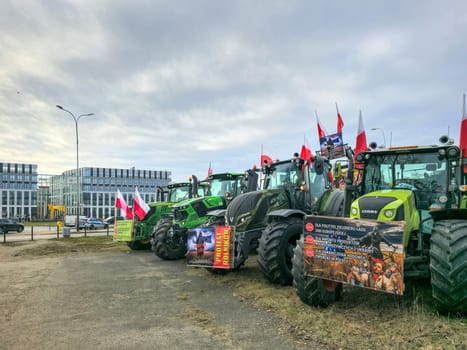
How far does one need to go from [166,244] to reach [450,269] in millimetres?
8038

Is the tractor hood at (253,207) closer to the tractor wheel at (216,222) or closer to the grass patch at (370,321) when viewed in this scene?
the tractor wheel at (216,222)

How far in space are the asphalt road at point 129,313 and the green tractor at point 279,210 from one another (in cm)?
97

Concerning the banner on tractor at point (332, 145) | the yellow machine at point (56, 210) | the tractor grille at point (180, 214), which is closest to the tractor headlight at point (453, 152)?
the tractor grille at point (180, 214)

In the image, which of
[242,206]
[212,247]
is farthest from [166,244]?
[242,206]

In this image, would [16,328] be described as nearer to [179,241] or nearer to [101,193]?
[179,241]

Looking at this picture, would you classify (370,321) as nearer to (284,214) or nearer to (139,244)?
(284,214)

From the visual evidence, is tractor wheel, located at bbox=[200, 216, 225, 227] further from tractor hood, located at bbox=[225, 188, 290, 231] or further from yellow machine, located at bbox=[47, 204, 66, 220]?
yellow machine, located at bbox=[47, 204, 66, 220]

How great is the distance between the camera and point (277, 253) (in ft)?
20.9

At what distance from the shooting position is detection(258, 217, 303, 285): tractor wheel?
6.39 metres

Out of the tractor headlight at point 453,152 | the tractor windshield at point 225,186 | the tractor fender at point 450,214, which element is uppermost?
the tractor headlight at point 453,152

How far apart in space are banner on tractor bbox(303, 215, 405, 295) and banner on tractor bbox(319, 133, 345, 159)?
9795 mm

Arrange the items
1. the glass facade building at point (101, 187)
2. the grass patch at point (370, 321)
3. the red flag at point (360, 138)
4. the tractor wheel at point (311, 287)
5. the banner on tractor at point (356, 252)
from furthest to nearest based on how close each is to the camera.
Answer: the glass facade building at point (101, 187) < the red flag at point (360, 138) < the tractor wheel at point (311, 287) < the banner on tractor at point (356, 252) < the grass patch at point (370, 321)

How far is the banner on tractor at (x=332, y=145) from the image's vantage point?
1432 centimetres

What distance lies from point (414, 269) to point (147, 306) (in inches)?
164
